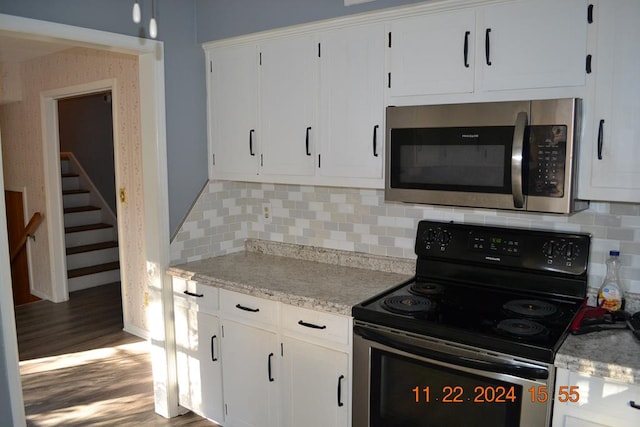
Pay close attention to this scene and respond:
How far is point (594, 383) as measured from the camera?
5.61 ft

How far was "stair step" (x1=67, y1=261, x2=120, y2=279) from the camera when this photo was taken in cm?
593

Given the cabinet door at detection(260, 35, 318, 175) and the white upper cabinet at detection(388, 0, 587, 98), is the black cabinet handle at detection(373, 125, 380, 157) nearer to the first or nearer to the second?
the white upper cabinet at detection(388, 0, 587, 98)

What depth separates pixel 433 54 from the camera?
2268 mm

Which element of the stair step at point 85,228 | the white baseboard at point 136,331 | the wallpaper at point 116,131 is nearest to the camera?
the wallpaper at point 116,131

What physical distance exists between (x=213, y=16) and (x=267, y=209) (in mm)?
1196

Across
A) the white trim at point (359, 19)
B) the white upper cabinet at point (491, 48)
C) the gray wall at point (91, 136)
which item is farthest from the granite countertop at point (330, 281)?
the gray wall at point (91, 136)

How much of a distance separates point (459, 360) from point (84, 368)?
3072mm

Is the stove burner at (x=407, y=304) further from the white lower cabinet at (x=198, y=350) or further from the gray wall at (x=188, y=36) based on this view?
the gray wall at (x=188, y=36)

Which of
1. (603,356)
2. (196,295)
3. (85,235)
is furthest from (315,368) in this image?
(85,235)

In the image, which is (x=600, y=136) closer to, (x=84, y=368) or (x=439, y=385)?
(x=439, y=385)

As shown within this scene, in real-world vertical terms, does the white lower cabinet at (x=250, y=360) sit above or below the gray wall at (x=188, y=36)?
below

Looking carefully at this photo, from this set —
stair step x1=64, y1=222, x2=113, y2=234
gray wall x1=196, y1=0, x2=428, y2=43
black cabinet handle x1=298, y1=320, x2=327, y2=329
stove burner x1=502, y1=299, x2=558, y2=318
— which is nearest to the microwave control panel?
stove burner x1=502, y1=299, x2=558, y2=318

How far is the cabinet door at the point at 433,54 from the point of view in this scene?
219cm

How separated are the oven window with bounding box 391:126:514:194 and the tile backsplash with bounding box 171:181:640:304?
1.30ft
